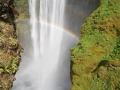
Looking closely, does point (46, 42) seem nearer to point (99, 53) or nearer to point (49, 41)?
point (49, 41)

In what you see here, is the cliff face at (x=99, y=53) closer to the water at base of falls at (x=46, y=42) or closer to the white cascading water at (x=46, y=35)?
the water at base of falls at (x=46, y=42)

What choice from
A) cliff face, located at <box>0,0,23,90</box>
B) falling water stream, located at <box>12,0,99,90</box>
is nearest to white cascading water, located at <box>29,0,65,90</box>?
falling water stream, located at <box>12,0,99,90</box>

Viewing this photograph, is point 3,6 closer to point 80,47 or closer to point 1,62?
point 1,62

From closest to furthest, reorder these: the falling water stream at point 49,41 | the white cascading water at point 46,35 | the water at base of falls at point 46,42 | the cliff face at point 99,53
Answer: the cliff face at point 99,53 < the falling water stream at point 49,41 < the water at base of falls at point 46,42 < the white cascading water at point 46,35

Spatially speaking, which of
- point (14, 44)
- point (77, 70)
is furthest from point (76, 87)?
point (14, 44)

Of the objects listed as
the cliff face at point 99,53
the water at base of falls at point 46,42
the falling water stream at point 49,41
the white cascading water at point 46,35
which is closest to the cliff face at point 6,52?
the cliff face at point 99,53

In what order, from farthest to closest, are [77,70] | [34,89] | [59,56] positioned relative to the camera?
[59,56]
[34,89]
[77,70]
